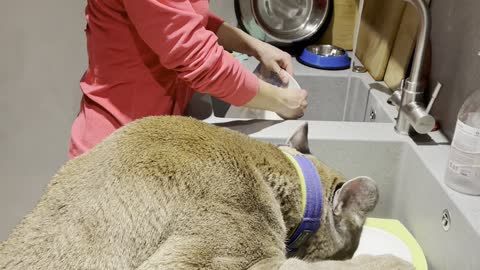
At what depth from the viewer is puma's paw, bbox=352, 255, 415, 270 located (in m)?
0.74

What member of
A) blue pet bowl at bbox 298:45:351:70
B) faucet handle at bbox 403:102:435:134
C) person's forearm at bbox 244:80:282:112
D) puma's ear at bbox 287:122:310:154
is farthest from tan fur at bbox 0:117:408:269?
blue pet bowl at bbox 298:45:351:70

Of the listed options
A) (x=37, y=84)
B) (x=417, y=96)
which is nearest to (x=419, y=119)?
(x=417, y=96)

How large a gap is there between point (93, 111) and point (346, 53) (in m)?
0.76

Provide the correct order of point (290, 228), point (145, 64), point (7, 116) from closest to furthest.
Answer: point (290, 228), point (145, 64), point (7, 116)

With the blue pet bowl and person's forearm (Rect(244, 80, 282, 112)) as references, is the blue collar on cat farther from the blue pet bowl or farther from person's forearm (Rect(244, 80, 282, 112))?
the blue pet bowl

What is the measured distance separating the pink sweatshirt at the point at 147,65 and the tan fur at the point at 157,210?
18 cm

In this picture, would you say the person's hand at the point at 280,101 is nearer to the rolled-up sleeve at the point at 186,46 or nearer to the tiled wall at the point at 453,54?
the rolled-up sleeve at the point at 186,46

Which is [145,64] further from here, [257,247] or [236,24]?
[236,24]

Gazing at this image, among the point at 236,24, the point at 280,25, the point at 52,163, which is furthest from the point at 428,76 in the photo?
the point at 52,163

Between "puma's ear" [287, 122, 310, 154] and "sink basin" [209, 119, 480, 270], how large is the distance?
0.09 metres

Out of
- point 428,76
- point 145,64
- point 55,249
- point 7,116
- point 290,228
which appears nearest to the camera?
point 55,249

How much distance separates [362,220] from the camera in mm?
851

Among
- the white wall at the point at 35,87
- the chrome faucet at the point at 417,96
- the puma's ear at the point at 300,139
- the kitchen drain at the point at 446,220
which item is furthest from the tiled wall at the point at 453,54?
the white wall at the point at 35,87

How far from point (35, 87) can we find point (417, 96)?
1107 mm
